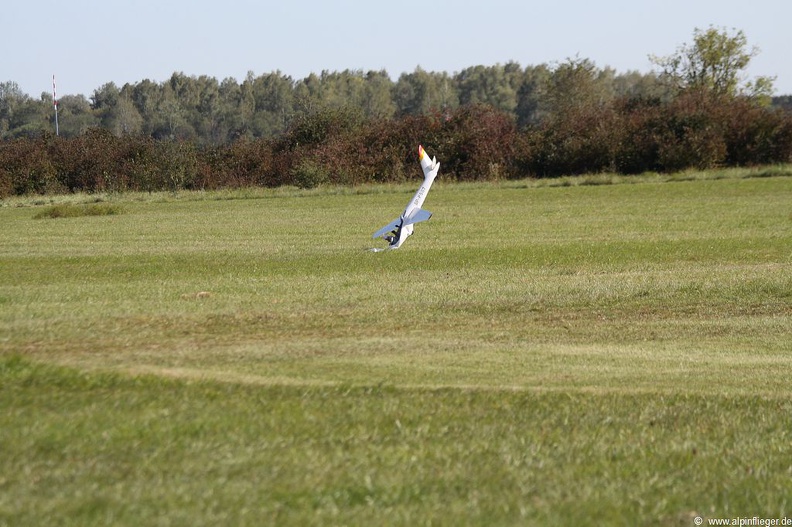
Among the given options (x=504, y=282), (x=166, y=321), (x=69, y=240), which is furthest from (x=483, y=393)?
(x=69, y=240)

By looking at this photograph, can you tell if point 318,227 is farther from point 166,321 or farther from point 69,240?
point 166,321

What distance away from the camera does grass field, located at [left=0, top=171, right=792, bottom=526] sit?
673 cm

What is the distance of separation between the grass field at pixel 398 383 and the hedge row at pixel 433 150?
3172 centimetres

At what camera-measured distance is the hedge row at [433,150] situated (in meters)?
58.7

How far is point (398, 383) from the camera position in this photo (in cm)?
1085

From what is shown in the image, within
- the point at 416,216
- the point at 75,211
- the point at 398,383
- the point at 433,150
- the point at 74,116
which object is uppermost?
the point at 74,116

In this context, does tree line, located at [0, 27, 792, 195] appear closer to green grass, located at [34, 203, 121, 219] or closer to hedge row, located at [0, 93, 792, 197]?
hedge row, located at [0, 93, 792, 197]

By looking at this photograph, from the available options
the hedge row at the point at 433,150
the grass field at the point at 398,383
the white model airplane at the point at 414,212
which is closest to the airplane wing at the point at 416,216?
the white model airplane at the point at 414,212

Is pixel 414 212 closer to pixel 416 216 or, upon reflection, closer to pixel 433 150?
pixel 416 216

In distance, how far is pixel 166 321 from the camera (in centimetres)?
1491

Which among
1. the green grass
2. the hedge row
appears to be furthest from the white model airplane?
the hedge row

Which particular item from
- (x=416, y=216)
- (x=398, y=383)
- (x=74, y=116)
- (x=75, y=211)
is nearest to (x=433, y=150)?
(x=75, y=211)

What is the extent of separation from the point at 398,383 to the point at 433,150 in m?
53.4

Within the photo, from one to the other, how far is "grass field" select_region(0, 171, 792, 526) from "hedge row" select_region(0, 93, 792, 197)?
31721 mm
